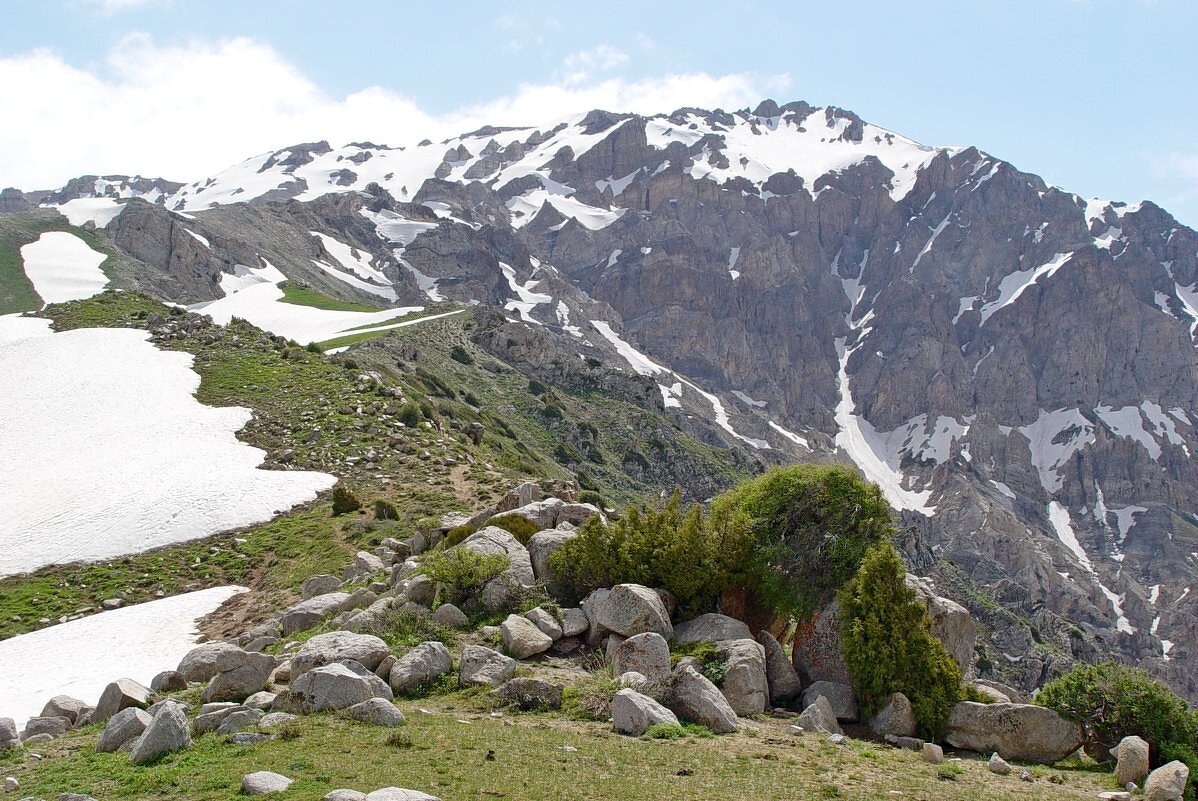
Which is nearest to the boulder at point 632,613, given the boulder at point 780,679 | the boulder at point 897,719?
the boulder at point 780,679

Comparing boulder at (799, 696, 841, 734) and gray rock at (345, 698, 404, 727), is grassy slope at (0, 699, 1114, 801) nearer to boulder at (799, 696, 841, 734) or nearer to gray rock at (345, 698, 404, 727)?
gray rock at (345, 698, 404, 727)

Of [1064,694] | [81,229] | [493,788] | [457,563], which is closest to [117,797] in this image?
[493,788]

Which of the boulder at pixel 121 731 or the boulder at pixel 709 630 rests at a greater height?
the boulder at pixel 709 630

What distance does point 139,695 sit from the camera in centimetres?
1418

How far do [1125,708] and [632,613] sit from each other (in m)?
8.45

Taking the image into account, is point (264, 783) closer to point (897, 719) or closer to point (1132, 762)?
point (897, 719)

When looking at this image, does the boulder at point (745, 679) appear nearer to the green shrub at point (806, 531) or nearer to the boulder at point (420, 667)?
the green shrub at point (806, 531)

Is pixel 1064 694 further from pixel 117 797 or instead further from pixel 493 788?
pixel 117 797

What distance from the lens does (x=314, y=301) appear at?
111 meters

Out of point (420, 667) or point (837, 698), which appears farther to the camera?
point (837, 698)

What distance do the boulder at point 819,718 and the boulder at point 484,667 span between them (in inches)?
197

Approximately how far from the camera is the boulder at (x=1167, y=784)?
11.3m

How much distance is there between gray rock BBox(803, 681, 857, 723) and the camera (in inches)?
597

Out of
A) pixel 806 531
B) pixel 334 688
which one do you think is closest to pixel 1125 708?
pixel 806 531
